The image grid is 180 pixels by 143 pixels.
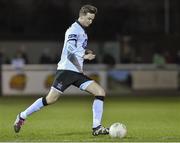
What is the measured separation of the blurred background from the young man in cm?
1682

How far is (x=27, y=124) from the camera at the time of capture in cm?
1536

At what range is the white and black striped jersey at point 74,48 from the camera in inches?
483

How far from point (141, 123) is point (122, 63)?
56.5 feet

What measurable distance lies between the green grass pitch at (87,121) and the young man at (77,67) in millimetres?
542

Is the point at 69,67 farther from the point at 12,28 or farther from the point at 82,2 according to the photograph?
the point at 12,28

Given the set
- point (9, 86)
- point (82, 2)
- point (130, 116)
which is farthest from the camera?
point (82, 2)

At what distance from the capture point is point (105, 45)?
36.2m

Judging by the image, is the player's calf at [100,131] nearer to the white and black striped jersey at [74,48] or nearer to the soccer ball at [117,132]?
the soccer ball at [117,132]

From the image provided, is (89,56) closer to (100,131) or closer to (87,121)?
(100,131)

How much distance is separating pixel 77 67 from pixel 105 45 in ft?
78.0

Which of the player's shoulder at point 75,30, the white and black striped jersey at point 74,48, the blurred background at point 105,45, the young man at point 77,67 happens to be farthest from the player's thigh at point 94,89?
the blurred background at point 105,45

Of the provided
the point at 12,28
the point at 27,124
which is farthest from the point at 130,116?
the point at 12,28

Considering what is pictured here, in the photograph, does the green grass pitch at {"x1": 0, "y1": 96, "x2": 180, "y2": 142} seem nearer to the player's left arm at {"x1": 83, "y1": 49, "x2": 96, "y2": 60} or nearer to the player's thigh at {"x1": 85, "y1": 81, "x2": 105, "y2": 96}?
the player's thigh at {"x1": 85, "y1": 81, "x2": 105, "y2": 96}

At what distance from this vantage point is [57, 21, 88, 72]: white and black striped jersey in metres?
12.3
